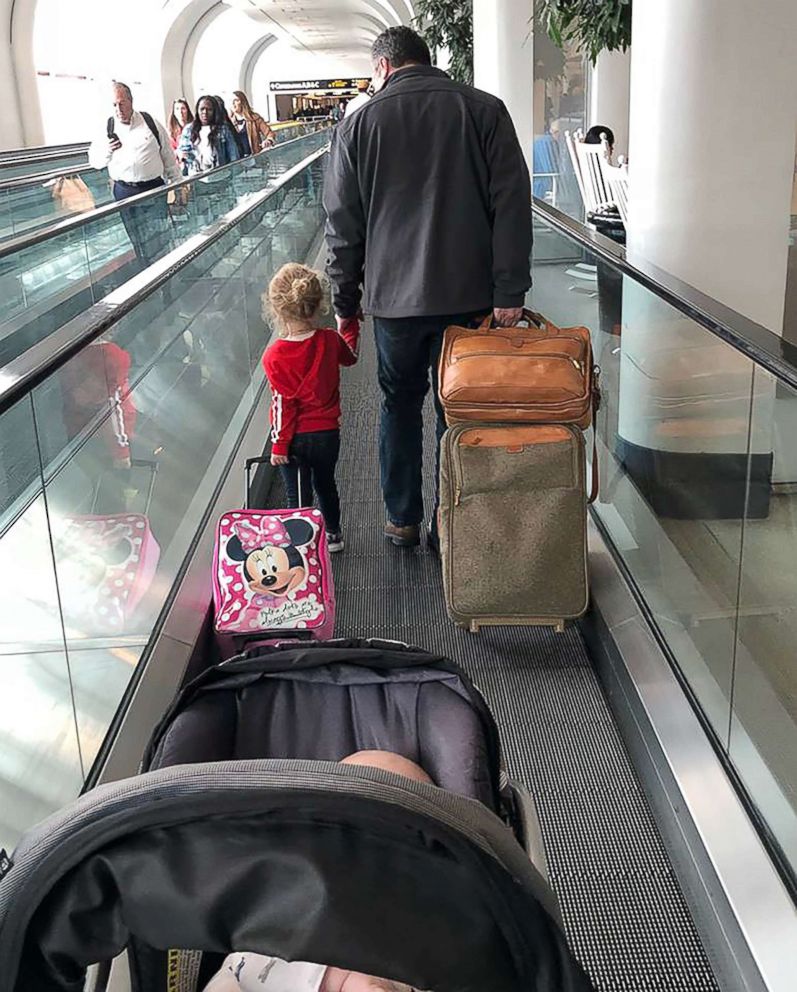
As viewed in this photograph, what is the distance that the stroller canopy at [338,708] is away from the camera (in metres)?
1.98

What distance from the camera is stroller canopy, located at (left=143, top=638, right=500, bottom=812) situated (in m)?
1.98

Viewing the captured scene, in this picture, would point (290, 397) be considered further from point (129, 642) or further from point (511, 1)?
point (511, 1)

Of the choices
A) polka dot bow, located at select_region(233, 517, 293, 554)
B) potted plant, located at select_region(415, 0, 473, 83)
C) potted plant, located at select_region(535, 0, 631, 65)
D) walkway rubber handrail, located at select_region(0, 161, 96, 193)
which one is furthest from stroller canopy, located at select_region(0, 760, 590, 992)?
potted plant, located at select_region(415, 0, 473, 83)

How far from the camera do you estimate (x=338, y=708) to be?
211cm

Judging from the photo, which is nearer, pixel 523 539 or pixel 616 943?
pixel 616 943

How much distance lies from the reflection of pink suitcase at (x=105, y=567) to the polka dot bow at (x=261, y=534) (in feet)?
0.90

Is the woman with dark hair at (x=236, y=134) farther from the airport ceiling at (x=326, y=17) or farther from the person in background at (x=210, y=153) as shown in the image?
the airport ceiling at (x=326, y=17)

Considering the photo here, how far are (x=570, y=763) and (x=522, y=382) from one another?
3.69 ft

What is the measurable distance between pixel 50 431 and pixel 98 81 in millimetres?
32828

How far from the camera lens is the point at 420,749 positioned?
6.75ft

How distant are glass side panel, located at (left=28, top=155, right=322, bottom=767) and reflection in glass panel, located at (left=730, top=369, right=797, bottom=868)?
4.91ft

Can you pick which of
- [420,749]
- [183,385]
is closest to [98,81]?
[183,385]

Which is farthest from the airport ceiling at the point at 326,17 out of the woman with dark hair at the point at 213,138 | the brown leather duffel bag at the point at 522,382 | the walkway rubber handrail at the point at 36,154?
the brown leather duffel bag at the point at 522,382

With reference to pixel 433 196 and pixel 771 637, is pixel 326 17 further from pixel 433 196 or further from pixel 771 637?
pixel 771 637
